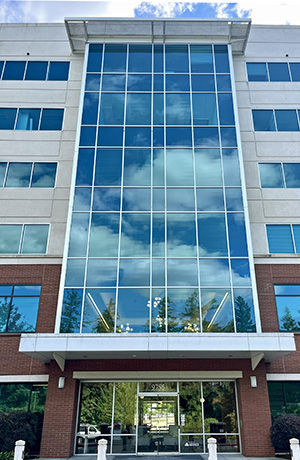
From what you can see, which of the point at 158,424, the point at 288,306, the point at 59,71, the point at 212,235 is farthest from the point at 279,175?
the point at 59,71

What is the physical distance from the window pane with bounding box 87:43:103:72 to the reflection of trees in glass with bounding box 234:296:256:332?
13855mm

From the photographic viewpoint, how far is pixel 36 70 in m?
21.5

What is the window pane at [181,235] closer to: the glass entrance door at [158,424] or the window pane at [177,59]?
the glass entrance door at [158,424]

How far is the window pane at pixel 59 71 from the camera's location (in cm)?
2130

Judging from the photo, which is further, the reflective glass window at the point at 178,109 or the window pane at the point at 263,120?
the window pane at the point at 263,120

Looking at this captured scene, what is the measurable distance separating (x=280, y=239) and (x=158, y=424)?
9750 millimetres

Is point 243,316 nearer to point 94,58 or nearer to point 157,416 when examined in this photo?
point 157,416

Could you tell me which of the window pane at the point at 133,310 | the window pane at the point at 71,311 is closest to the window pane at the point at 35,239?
the window pane at the point at 71,311

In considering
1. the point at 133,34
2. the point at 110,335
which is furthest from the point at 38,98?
the point at 110,335

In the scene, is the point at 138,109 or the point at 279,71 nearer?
the point at 138,109

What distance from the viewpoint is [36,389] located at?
50.6ft

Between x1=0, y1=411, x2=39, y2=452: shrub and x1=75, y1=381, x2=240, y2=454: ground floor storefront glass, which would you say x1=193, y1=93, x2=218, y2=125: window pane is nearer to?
x1=75, y1=381, x2=240, y2=454: ground floor storefront glass

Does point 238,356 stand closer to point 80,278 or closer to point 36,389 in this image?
point 80,278

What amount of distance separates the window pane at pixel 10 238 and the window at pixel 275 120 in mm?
Result: 13348
